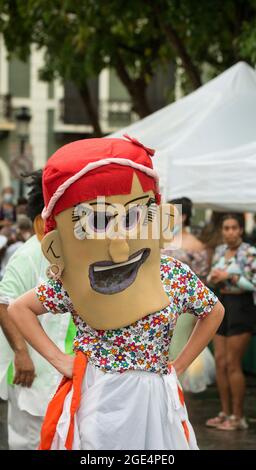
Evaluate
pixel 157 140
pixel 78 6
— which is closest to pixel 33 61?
pixel 78 6

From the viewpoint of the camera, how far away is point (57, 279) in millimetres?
4719

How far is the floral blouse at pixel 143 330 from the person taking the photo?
179 inches

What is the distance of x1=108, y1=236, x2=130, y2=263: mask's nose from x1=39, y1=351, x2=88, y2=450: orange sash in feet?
1.33

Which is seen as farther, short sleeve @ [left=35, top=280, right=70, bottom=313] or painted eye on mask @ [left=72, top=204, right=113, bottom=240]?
short sleeve @ [left=35, top=280, right=70, bottom=313]

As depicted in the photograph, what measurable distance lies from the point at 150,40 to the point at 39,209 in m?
11.6

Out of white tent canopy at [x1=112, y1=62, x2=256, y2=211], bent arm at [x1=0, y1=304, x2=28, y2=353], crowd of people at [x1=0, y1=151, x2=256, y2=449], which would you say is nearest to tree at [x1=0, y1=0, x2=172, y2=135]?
crowd of people at [x1=0, y1=151, x2=256, y2=449]

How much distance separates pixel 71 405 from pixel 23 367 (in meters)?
1.17

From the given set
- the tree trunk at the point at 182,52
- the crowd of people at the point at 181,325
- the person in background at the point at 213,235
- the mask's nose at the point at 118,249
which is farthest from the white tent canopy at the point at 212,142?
the mask's nose at the point at 118,249

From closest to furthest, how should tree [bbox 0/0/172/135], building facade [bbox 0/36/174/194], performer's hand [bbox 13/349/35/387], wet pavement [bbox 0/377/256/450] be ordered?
performer's hand [bbox 13/349/35/387], wet pavement [bbox 0/377/256/450], tree [bbox 0/0/172/135], building facade [bbox 0/36/174/194]

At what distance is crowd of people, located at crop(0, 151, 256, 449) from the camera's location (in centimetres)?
585

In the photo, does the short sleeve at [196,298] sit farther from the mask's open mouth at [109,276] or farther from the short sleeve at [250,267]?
the short sleeve at [250,267]

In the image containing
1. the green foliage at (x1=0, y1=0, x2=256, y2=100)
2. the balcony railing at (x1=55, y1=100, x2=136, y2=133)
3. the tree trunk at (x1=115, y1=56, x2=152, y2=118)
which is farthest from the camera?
the balcony railing at (x1=55, y1=100, x2=136, y2=133)

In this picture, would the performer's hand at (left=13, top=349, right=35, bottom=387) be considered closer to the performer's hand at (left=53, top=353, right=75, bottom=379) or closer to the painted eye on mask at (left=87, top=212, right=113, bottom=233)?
the performer's hand at (left=53, top=353, right=75, bottom=379)
